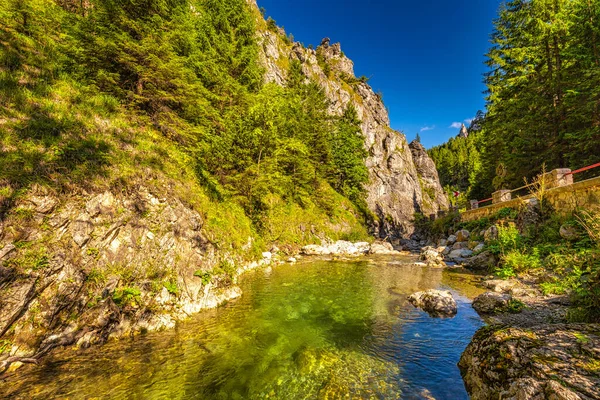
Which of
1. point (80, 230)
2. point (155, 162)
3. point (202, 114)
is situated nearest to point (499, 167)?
point (202, 114)

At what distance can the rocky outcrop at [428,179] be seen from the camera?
2790 inches

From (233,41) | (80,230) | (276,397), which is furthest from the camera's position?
(233,41)

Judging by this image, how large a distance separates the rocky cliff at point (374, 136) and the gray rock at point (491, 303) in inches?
1165

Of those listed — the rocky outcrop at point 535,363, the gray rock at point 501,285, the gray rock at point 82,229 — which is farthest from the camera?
the gray rock at point 501,285

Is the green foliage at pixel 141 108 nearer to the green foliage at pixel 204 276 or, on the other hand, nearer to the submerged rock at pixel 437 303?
the green foliage at pixel 204 276

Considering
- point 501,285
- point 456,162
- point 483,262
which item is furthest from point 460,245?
point 456,162

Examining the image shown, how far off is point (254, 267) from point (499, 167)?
79.1 feet

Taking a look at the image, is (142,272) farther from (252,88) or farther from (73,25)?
(252,88)

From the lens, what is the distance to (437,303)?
25.2ft

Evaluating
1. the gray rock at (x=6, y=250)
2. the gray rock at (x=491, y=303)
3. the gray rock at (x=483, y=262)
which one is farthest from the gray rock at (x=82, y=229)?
the gray rock at (x=483, y=262)

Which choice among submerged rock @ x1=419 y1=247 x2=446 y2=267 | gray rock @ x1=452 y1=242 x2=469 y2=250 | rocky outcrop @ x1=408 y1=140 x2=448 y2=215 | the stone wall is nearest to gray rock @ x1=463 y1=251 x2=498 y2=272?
submerged rock @ x1=419 y1=247 x2=446 y2=267

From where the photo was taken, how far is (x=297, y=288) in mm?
10453

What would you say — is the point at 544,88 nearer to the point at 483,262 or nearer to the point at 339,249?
the point at 483,262

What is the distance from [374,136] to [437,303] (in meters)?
57.9
